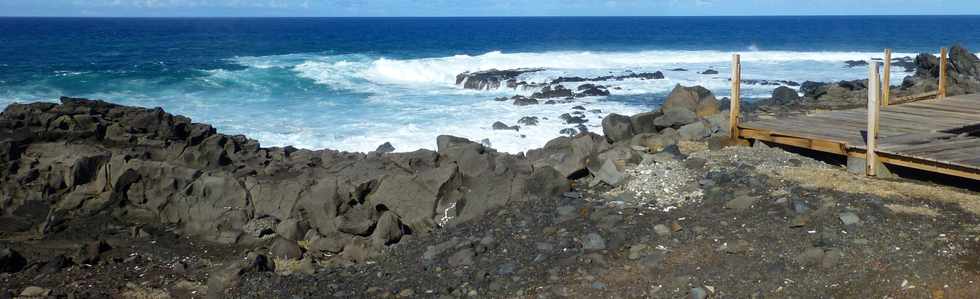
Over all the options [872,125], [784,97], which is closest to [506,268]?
[872,125]

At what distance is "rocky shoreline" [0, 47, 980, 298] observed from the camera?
28.8 ft

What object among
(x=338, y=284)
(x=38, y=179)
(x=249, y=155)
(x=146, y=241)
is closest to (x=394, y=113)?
(x=249, y=155)

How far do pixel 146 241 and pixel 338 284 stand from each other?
3.96 meters

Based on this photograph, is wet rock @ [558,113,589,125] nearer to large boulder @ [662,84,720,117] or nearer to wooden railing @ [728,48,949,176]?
large boulder @ [662,84,720,117]

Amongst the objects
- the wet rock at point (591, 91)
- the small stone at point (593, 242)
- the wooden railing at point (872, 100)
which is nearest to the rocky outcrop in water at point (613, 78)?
the wet rock at point (591, 91)

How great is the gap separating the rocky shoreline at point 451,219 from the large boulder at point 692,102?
0.57 metres

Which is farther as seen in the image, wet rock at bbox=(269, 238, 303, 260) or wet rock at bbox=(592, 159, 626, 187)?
wet rock at bbox=(592, 159, 626, 187)

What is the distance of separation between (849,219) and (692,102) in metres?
7.84

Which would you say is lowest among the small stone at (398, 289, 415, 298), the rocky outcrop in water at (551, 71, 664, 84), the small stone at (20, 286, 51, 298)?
the small stone at (20, 286, 51, 298)

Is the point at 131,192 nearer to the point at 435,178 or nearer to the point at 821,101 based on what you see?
the point at 435,178

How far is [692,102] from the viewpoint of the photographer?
56.2 ft

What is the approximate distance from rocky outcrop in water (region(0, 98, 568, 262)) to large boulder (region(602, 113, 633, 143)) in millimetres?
2715

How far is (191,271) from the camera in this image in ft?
33.9

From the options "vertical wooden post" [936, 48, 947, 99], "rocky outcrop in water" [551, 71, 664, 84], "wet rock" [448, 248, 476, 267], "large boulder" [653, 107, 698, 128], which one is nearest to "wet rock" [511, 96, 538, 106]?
"rocky outcrop in water" [551, 71, 664, 84]
